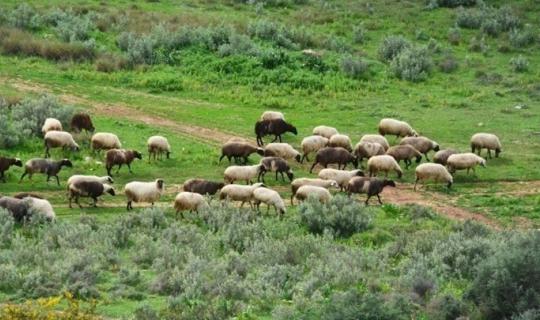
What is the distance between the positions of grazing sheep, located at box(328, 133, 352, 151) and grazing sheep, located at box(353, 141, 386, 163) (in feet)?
1.97

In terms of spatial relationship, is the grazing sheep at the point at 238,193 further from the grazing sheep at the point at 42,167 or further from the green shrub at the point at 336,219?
the grazing sheep at the point at 42,167

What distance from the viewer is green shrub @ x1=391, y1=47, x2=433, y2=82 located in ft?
126

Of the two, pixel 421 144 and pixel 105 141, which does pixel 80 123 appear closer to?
pixel 105 141

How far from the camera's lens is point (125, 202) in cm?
2512

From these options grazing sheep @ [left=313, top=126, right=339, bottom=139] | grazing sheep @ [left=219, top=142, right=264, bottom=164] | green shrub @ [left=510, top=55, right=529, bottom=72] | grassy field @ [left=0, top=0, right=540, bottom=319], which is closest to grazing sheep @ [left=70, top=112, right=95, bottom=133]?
grassy field @ [left=0, top=0, right=540, bottom=319]

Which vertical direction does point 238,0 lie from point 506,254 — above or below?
above

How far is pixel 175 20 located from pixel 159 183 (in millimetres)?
20297

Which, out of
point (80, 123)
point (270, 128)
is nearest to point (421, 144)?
point (270, 128)

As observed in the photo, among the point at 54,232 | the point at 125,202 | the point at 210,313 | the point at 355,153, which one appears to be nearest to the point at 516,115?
the point at 355,153

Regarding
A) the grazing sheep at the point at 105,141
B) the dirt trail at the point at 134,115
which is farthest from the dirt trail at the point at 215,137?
the grazing sheep at the point at 105,141

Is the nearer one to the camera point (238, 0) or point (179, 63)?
point (179, 63)

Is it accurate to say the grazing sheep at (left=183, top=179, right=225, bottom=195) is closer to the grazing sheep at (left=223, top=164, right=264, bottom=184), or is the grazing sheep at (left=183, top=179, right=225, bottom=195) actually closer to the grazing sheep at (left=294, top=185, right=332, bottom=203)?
the grazing sheep at (left=223, top=164, right=264, bottom=184)

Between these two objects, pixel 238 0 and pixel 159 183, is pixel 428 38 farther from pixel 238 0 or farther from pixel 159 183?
pixel 159 183

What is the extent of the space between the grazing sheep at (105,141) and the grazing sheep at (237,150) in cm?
295
